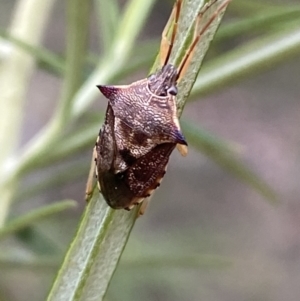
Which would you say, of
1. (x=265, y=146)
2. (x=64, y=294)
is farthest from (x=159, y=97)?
(x=265, y=146)

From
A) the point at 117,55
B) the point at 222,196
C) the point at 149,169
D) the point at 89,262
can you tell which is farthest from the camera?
the point at 222,196

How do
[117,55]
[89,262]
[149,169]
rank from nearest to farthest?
[89,262]
[149,169]
[117,55]

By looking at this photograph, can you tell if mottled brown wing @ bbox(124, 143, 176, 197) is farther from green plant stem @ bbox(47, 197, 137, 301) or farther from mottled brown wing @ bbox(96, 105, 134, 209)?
green plant stem @ bbox(47, 197, 137, 301)

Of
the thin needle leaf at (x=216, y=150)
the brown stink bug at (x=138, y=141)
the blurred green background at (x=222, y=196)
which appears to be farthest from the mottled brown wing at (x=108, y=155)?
the blurred green background at (x=222, y=196)

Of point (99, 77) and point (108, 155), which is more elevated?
point (99, 77)

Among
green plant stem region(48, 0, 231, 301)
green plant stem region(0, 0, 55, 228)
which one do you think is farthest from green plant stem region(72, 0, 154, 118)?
green plant stem region(48, 0, 231, 301)

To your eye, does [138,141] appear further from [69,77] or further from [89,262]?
[89,262]

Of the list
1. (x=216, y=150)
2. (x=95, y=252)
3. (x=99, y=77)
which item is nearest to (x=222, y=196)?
(x=216, y=150)

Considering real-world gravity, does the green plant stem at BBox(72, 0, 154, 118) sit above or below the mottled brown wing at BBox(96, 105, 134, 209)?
above

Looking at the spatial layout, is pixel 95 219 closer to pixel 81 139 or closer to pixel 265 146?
pixel 81 139

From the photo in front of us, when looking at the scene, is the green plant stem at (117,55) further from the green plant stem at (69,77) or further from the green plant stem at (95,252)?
the green plant stem at (95,252)
